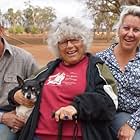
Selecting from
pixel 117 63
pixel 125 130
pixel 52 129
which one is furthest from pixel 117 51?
pixel 52 129

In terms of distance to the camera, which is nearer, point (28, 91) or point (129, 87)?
point (28, 91)

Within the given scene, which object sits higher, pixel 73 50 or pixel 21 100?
pixel 73 50

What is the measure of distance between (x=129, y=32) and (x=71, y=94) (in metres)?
0.76

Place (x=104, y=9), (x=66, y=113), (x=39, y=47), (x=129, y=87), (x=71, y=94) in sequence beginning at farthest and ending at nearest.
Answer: (x=39, y=47) < (x=104, y=9) < (x=129, y=87) < (x=71, y=94) < (x=66, y=113)

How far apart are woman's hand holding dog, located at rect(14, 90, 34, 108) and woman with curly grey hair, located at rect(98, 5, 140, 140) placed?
27.0 inches

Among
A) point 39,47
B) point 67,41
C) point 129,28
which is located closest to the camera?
point 67,41

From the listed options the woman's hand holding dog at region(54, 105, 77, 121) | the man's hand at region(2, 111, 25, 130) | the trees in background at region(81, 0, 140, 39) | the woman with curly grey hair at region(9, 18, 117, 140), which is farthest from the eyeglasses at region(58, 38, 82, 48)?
the trees in background at region(81, 0, 140, 39)

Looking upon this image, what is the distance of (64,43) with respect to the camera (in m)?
2.98

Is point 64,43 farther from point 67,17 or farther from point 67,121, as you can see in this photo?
point 67,121

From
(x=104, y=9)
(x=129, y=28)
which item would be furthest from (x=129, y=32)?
(x=104, y=9)

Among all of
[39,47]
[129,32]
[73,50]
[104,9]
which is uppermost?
[129,32]

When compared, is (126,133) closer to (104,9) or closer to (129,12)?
(129,12)

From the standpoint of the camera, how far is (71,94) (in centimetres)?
284

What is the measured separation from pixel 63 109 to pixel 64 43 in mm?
604
